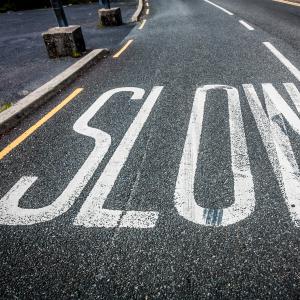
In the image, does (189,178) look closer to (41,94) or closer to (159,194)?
(159,194)

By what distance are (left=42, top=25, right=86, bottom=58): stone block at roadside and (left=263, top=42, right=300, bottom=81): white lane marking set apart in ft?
17.1

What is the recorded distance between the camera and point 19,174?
340 cm

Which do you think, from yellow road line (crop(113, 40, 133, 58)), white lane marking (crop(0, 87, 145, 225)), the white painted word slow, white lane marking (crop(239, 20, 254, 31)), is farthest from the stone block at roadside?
white lane marking (crop(239, 20, 254, 31))

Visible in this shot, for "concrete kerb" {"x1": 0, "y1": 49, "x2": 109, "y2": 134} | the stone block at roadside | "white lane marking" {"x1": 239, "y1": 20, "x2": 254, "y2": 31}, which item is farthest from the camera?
"white lane marking" {"x1": 239, "y1": 20, "x2": 254, "y2": 31}

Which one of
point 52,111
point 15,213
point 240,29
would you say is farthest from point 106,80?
point 240,29

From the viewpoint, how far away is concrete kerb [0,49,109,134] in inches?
180

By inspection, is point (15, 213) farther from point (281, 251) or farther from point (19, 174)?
point (281, 251)

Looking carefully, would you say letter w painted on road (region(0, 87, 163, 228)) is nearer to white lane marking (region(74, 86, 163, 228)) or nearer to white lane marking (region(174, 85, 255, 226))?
white lane marking (region(74, 86, 163, 228))

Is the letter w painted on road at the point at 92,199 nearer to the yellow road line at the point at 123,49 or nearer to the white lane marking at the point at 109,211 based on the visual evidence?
the white lane marking at the point at 109,211

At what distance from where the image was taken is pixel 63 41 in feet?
25.9

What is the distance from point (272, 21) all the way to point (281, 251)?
11.1 meters

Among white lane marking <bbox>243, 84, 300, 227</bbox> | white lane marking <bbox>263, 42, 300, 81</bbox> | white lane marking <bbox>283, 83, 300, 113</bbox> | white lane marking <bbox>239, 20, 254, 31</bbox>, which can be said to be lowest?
white lane marking <bbox>239, 20, 254, 31</bbox>

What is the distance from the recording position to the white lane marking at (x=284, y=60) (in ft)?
18.8

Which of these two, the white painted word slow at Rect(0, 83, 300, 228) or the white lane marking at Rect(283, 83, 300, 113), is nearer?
the white painted word slow at Rect(0, 83, 300, 228)
